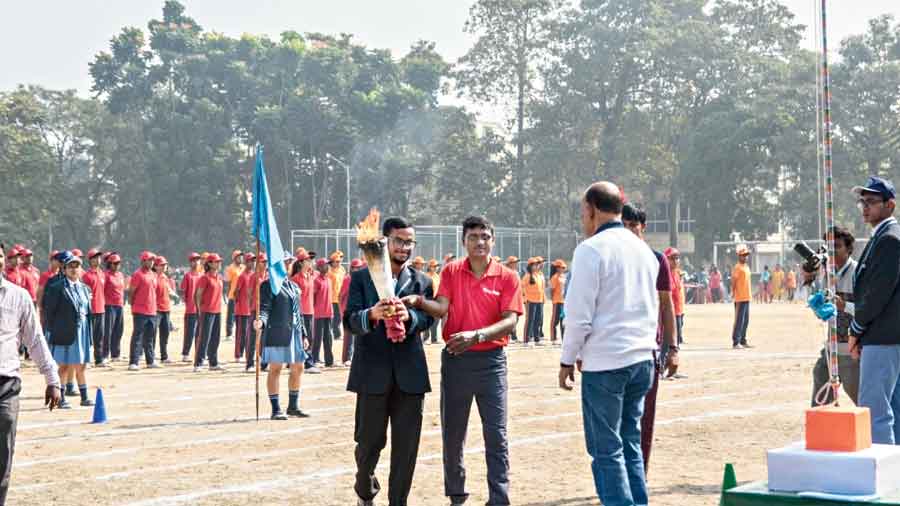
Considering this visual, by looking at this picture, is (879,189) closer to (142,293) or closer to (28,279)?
(142,293)

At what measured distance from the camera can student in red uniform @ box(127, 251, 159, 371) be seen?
75.3 ft

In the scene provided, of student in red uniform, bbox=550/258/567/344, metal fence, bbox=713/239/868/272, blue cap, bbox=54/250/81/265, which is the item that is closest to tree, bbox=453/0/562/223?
metal fence, bbox=713/239/868/272

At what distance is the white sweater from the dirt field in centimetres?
226

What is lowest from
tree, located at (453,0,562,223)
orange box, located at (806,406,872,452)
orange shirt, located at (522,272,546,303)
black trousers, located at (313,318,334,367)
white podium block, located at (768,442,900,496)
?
black trousers, located at (313,318,334,367)

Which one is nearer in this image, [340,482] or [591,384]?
[591,384]

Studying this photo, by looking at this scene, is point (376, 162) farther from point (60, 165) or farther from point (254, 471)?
point (254, 471)

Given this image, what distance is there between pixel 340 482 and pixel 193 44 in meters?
68.1

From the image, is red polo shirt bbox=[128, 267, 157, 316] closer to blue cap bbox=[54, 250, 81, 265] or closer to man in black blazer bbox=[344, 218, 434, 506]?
blue cap bbox=[54, 250, 81, 265]

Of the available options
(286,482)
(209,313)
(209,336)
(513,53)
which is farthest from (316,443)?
(513,53)

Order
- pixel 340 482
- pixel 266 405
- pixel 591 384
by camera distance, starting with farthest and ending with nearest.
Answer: pixel 266 405
pixel 340 482
pixel 591 384

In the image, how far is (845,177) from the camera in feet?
193

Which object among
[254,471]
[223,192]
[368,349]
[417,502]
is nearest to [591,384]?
[368,349]

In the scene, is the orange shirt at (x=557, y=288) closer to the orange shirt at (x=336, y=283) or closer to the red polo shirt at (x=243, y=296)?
the orange shirt at (x=336, y=283)

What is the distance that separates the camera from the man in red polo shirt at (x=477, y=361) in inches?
332
